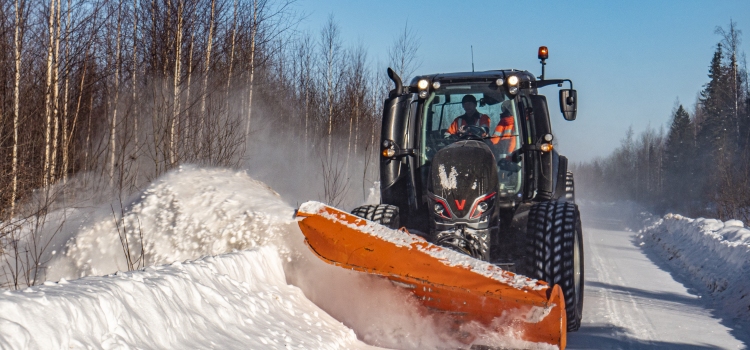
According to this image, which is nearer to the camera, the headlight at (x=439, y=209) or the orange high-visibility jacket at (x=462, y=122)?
the headlight at (x=439, y=209)

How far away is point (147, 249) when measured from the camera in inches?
212

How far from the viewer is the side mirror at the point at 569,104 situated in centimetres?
611

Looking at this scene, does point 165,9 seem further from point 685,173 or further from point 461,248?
point 685,173

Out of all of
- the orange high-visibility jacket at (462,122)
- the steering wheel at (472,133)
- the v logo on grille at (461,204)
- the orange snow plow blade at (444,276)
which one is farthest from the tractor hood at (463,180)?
the orange snow plow blade at (444,276)

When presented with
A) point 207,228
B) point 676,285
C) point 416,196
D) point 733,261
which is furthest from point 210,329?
point 733,261

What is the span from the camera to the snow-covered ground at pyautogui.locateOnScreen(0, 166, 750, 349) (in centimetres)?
259

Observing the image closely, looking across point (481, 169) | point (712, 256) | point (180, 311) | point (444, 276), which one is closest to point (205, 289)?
point (180, 311)

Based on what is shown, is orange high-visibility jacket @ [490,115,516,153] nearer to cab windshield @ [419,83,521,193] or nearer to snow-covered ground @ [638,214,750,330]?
cab windshield @ [419,83,521,193]

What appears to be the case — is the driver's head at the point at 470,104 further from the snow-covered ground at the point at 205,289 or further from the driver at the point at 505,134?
the snow-covered ground at the point at 205,289

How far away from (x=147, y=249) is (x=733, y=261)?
7.70 m

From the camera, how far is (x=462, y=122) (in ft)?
20.9

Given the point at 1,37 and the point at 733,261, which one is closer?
the point at 733,261

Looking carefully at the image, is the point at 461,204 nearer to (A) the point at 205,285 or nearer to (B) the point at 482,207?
(B) the point at 482,207

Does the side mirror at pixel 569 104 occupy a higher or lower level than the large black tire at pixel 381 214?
higher
